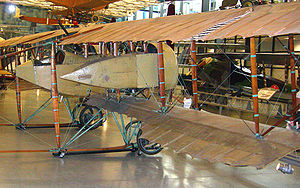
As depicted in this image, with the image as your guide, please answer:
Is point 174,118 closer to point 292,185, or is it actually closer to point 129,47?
point 292,185

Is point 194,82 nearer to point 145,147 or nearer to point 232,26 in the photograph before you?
point 145,147

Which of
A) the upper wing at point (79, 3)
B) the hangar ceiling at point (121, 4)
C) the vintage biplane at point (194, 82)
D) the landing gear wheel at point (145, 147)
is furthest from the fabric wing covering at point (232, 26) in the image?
the hangar ceiling at point (121, 4)

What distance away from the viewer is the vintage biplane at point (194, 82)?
4.08m

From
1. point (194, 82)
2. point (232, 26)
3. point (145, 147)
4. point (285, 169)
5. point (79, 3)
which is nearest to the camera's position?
point (285, 169)

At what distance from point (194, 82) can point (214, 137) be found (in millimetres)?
2456

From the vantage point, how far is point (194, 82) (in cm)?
704

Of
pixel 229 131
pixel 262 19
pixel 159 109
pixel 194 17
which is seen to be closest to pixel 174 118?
pixel 159 109

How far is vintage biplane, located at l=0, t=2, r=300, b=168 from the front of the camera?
408 centimetres

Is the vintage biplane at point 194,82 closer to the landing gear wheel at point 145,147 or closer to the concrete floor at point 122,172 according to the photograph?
the landing gear wheel at point 145,147

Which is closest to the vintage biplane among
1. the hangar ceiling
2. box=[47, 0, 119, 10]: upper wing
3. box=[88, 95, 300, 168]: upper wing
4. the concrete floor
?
box=[88, 95, 300, 168]: upper wing

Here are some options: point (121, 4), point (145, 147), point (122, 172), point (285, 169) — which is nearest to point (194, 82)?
point (145, 147)

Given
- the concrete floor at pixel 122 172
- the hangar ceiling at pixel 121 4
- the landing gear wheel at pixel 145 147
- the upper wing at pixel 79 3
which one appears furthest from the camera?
the hangar ceiling at pixel 121 4

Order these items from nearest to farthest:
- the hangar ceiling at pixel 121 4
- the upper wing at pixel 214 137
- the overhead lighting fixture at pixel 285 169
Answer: the upper wing at pixel 214 137 → the overhead lighting fixture at pixel 285 169 → the hangar ceiling at pixel 121 4

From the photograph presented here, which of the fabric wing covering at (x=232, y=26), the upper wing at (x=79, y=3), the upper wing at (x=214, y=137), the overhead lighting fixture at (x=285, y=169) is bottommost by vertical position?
the overhead lighting fixture at (x=285, y=169)
